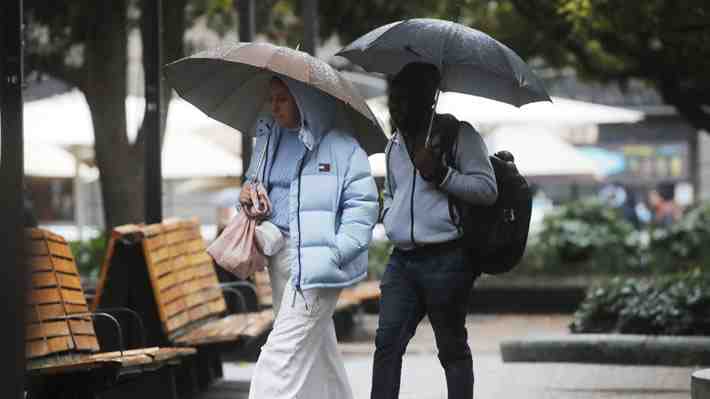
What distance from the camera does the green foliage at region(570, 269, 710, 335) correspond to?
37.7ft

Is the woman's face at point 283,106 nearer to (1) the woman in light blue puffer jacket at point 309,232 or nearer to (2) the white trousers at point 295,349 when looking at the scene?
(1) the woman in light blue puffer jacket at point 309,232

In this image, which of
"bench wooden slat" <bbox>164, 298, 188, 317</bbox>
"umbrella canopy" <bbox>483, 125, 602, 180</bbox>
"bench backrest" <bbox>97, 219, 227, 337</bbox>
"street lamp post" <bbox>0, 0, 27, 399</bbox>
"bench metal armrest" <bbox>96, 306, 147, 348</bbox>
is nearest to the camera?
"street lamp post" <bbox>0, 0, 27, 399</bbox>

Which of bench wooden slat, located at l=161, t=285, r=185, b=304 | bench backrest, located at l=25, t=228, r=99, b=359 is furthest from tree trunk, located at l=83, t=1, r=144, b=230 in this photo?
bench backrest, located at l=25, t=228, r=99, b=359

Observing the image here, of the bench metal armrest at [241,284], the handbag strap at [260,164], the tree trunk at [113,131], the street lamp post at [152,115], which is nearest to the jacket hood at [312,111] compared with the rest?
the handbag strap at [260,164]

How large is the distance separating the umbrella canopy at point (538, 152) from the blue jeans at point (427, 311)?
606 inches

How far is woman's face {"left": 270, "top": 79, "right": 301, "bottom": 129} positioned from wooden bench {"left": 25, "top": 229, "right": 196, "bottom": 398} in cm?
130

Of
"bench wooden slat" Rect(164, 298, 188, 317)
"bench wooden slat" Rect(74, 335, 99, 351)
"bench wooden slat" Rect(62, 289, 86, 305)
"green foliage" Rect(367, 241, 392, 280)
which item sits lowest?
"green foliage" Rect(367, 241, 392, 280)

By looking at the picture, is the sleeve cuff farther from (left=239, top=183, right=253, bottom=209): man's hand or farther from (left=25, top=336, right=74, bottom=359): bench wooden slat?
(left=25, top=336, right=74, bottom=359): bench wooden slat

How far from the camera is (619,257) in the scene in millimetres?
17531

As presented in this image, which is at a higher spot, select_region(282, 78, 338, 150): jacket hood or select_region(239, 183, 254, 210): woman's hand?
select_region(282, 78, 338, 150): jacket hood

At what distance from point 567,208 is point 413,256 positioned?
11.9 m

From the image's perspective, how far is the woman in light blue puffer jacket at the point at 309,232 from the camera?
6.73 meters

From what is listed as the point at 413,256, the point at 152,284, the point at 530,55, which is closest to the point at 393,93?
the point at 413,256

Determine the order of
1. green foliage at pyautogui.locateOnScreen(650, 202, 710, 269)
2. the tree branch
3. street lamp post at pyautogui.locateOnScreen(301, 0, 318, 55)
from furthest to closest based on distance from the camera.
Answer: green foliage at pyautogui.locateOnScreen(650, 202, 710, 269)
the tree branch
street lamp post at pyautogui.locateOnScreen(301, 0, 318, 55)
